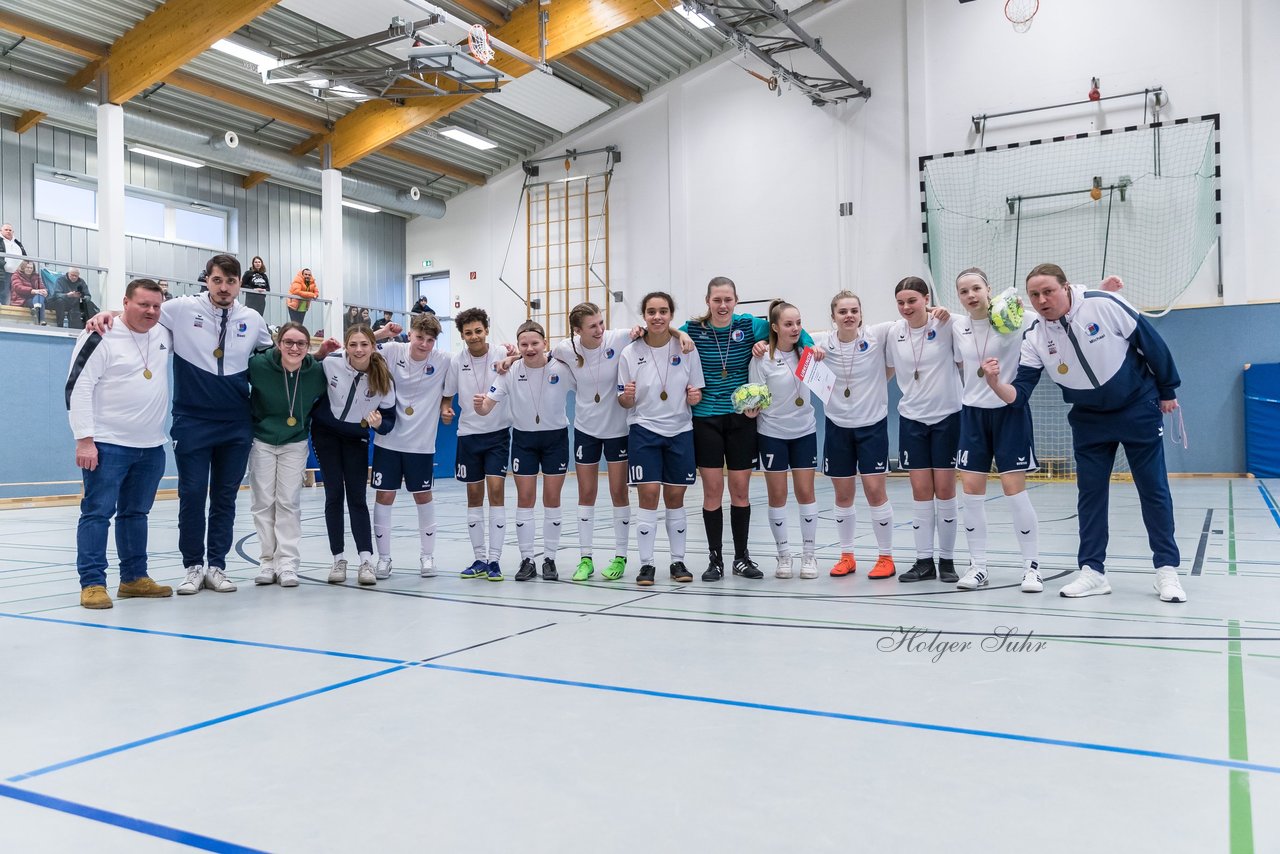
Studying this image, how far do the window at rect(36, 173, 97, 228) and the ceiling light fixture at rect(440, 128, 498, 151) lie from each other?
287 inches

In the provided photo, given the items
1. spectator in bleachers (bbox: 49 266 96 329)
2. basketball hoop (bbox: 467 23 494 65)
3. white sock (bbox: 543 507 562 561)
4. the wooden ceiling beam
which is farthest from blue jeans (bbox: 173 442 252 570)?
spectator in bleachers (bbox: 49 266 96 329)

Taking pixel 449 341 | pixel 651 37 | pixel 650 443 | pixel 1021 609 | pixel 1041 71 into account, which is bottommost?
pixel 1021 609

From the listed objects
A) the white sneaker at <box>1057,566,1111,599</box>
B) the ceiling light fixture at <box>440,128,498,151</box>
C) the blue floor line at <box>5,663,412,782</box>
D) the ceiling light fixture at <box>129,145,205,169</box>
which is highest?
the ceiling light fixture at <box>440,128,498,151</box>

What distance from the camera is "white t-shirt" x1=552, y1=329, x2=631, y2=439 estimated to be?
572 centimetres

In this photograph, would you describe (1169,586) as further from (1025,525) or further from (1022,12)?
(1022,12)

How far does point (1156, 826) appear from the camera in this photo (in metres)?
1.95

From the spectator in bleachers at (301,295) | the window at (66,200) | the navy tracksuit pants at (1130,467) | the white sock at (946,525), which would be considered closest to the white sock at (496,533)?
the white sock at (946,525)

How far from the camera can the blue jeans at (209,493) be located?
5.32 meters

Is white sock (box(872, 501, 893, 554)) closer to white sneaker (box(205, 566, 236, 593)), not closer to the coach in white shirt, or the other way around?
white sneaker (box(205, 566, 236, 593))

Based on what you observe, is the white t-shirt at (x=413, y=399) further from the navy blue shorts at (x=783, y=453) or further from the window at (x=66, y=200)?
the window at (x=66, y=200)

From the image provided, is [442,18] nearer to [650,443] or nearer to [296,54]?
[296,54]

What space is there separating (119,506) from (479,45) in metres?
11.4

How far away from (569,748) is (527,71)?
52.6 ft

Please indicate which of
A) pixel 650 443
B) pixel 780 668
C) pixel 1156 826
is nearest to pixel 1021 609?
pixel 780 668
